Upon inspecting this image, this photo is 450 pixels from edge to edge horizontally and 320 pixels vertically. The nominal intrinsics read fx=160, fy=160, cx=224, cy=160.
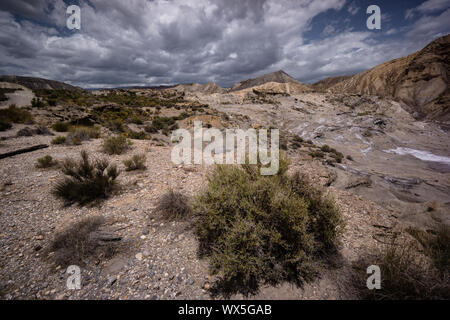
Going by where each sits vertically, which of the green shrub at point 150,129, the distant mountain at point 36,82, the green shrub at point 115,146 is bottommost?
the green shrub at point 115,146

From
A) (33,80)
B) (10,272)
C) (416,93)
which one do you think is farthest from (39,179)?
(33,80)

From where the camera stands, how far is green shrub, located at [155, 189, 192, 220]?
3.29 m

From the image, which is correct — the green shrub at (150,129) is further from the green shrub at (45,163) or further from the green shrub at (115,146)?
the green shrub at (45,163)

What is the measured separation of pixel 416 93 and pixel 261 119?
3429cm

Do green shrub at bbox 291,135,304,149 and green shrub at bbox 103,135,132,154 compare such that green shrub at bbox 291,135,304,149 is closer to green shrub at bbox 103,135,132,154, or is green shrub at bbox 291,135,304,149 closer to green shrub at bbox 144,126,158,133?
green shrub at bbox 144,126,158,133

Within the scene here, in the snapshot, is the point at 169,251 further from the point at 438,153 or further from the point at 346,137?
the point at 438,153

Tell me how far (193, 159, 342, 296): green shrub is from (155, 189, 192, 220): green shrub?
0.60 m

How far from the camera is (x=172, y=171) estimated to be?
5.15 metres

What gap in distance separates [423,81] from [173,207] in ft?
164

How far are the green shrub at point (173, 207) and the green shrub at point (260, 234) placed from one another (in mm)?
604

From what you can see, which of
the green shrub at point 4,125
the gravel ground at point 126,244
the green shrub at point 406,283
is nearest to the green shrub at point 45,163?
the gravel ground at point 126,244

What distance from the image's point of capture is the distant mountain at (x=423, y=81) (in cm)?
2742

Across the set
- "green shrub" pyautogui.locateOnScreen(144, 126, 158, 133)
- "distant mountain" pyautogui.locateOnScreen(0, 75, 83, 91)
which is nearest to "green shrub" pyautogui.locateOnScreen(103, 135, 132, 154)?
"green shrub" pyautogui.locateOnScreen(144, 126, 158, 133)

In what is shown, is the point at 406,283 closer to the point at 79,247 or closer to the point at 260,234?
the point at 260,234
